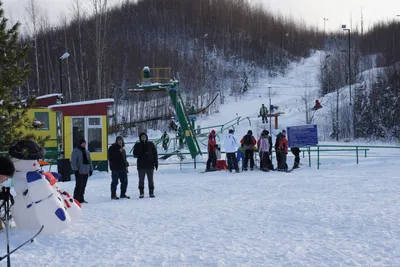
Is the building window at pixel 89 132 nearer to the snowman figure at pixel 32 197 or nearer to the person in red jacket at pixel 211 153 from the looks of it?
the person in red jacket at pixel 211 153

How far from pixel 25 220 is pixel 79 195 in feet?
12.1

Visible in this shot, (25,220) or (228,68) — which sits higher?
(228,68)

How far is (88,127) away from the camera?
17.5 metres

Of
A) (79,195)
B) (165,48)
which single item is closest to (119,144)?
(79,195)

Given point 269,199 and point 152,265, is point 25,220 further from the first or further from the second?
point 269,199

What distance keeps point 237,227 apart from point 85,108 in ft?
36.6

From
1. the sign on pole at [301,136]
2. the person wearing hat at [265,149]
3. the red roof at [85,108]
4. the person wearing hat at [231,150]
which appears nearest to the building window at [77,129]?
the red roof at [85,108]

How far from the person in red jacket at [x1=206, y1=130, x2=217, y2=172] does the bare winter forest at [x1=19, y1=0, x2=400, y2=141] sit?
1654cm

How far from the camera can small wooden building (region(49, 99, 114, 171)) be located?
17.2 m

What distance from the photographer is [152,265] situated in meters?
5.55

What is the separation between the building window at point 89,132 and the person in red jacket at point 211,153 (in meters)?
3.92

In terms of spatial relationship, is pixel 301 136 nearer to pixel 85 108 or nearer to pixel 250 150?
pixel 250 150

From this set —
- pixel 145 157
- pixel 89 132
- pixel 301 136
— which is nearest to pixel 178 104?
pixel 89 132

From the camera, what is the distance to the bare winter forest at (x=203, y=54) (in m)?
39.2
